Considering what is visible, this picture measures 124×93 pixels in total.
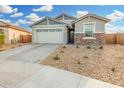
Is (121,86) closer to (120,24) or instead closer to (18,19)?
(120,24)

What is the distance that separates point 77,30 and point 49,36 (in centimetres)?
396

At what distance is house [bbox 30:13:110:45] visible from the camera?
64.7ft

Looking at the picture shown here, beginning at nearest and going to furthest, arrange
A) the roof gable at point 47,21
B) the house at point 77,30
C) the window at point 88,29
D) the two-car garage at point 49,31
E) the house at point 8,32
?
the house at point 77,30 → the window at point 88,29 → the two-car garage at point 49,31 → the roof gable at point 47,21 → the house at point 8,32

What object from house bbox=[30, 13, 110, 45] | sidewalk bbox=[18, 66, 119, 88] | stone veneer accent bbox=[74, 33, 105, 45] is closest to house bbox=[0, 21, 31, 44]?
house bbox=[30, 13, 110, 45]

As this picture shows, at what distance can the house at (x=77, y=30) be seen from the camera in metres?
19.7

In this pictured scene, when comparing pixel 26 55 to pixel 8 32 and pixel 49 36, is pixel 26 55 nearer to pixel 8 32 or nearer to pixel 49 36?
pixel 49 36

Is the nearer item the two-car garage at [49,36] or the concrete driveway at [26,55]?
the concrete driveway at [26,55]

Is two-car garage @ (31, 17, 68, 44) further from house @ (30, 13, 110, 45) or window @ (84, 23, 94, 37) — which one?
window @ (84, 23, 94, 37)

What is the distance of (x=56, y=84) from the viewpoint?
6289 millimetres

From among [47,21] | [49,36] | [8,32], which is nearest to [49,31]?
[49,36]

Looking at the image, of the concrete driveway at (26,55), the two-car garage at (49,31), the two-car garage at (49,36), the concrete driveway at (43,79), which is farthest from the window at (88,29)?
the concrete driveway at (43,79)

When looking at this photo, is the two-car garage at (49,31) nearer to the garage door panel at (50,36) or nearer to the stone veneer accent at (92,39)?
the garage door panel at (50,36)
